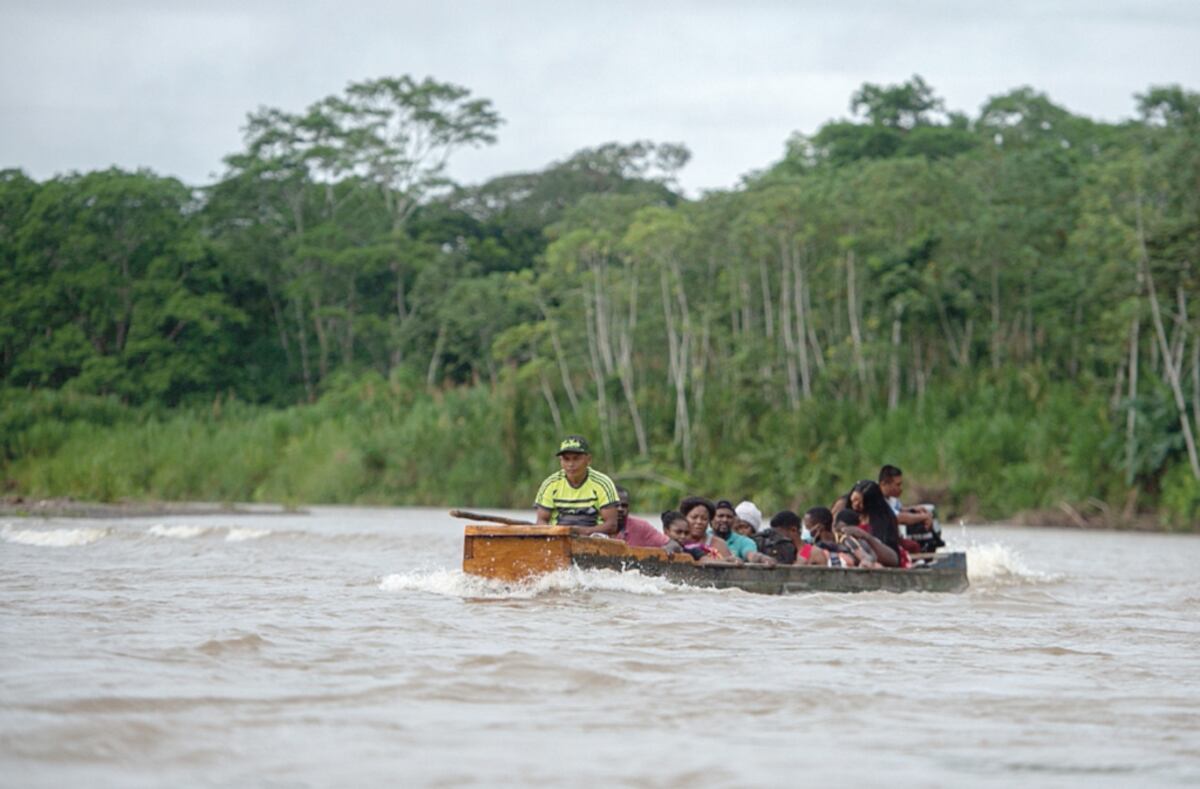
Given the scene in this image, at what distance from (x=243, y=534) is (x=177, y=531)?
3.90ft

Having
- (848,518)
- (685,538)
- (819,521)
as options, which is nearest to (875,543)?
(848,518)

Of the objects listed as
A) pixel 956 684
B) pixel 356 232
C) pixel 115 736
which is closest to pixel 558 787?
pixel 115 736

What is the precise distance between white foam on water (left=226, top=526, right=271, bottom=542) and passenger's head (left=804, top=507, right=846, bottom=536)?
9.20 m

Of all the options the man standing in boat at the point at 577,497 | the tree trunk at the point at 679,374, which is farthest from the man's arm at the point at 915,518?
the tree trunk at the point at 679,374

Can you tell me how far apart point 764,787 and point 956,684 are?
2625 millimetres

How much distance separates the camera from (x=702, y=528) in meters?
12.7

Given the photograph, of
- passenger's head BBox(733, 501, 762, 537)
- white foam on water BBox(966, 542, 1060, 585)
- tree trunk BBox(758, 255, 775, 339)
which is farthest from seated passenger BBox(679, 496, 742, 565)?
tree trunk BBox(758, 255, 775, 339)

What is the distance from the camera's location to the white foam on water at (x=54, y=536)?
18312 millimetres

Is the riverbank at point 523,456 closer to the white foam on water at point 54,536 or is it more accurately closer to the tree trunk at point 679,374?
the tree trunk at point 679,374

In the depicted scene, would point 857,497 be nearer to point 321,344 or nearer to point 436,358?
point 436,358

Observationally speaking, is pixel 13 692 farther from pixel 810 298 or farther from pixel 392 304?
pixel 392 304

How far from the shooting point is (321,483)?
116 ft

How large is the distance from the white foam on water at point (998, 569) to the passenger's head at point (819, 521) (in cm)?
288

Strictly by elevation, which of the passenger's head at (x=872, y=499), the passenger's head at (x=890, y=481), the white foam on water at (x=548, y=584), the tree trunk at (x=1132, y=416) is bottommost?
the white foam on water at (x=548, y=584)
